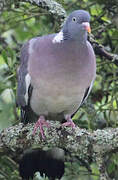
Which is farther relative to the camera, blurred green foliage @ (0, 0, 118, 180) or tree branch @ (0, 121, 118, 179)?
blurred green foliage @ (0, 0, 118, 180)

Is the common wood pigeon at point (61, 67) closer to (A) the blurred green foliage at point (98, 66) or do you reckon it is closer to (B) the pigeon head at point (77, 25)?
(B) the pigeon head at point (77, 25)

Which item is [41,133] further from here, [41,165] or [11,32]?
[11,32]

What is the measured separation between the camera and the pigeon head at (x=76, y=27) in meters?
2.53

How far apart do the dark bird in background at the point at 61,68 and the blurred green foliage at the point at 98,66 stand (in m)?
0.16

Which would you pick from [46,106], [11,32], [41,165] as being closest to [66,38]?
[46,106]

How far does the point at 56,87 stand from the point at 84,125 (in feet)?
1.25

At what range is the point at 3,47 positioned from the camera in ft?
11.0

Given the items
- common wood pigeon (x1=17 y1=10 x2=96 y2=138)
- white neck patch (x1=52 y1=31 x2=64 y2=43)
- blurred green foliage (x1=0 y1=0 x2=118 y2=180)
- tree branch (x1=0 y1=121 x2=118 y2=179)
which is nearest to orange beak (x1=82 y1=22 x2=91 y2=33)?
common wood pigeon (x1=17 y1=10 x2=96 y2=138)

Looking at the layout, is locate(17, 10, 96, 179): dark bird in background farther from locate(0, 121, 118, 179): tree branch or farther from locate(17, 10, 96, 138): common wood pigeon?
locate(0, 121, 118, 179): tree branch

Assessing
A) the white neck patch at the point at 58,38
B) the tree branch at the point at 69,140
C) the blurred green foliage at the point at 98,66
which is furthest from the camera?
the blurred green foliage at the point at 98,66

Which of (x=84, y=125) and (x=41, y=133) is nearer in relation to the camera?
(x=41, y=133)

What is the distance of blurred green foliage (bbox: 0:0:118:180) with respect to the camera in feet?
9.04

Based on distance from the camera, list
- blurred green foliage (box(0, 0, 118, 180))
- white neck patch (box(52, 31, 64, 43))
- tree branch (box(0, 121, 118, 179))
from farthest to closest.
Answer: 1. blurred green foliage (box(0, 0, 118, 180))
2. white neck patch (box(52, 31, 64, 43))
3. tree branch (box(0, 121, 118, 179))

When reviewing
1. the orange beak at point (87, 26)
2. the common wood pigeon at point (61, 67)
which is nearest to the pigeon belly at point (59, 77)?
the common wood pigeon at point (61, 67)
